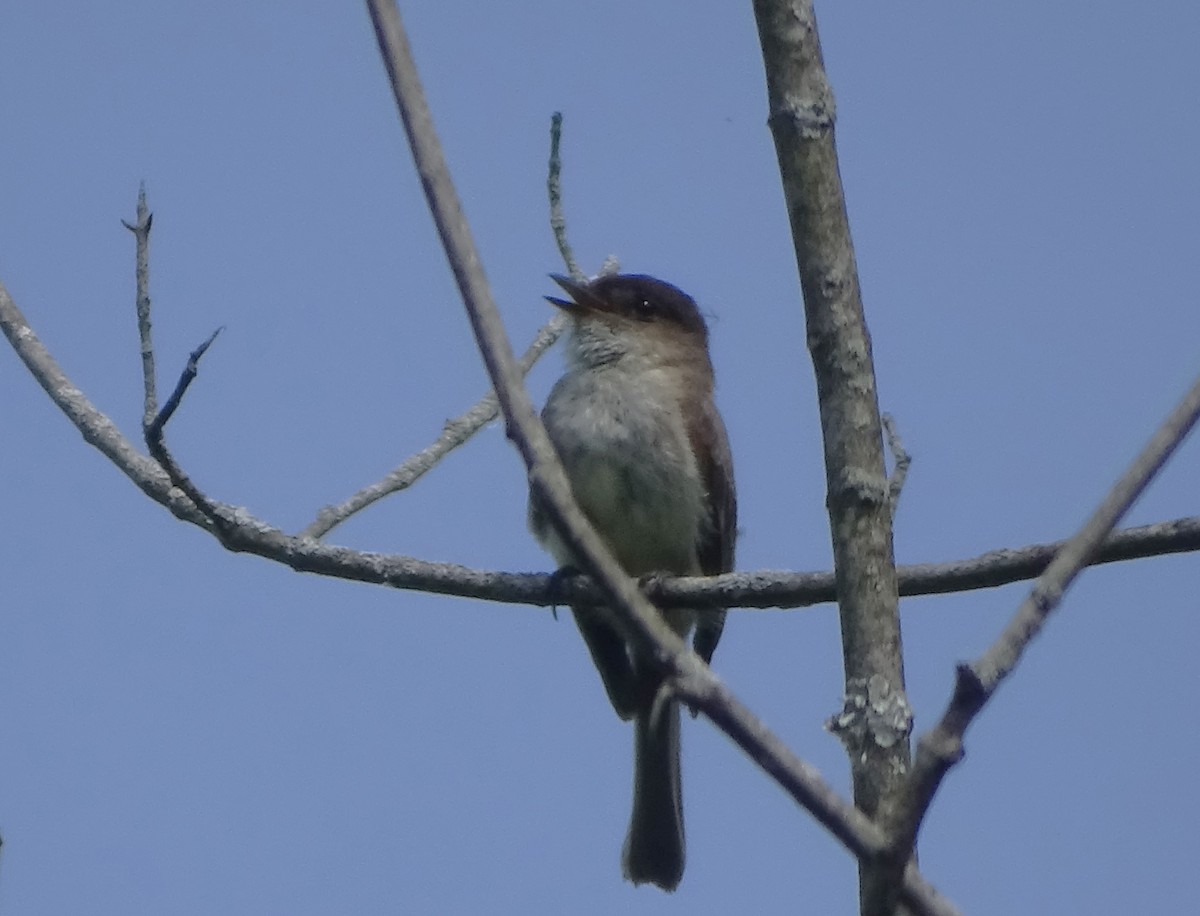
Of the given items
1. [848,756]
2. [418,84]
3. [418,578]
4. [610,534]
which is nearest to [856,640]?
[848,756]

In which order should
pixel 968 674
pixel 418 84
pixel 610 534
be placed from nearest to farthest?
pixel 968 674 < pixel 418 84 < pixel 610 534

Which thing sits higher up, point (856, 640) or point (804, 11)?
point (804, 11)

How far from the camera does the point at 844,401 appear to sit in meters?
2.73

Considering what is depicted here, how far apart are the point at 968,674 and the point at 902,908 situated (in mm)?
316

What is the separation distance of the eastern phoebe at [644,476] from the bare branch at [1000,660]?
3.99 meters

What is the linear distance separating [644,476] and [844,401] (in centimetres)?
368

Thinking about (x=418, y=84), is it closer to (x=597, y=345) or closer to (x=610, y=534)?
(x=610, y=534)

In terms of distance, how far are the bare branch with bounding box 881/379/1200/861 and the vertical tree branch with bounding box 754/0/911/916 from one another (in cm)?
36

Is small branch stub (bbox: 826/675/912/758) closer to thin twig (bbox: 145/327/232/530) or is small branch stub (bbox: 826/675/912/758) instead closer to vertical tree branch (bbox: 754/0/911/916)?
vertical tree branch (bbox: 754/0/911/916)

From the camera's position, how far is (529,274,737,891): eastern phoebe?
6414 mm

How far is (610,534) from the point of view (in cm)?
641

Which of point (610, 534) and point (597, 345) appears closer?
point (610, 534)

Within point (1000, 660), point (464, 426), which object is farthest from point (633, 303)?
point (1000, 660)

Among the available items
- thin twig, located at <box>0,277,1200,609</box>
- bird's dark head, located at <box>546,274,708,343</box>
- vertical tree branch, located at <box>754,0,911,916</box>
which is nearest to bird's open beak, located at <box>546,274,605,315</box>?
bird's dark head, located at <box>546,274,708,343</box>
